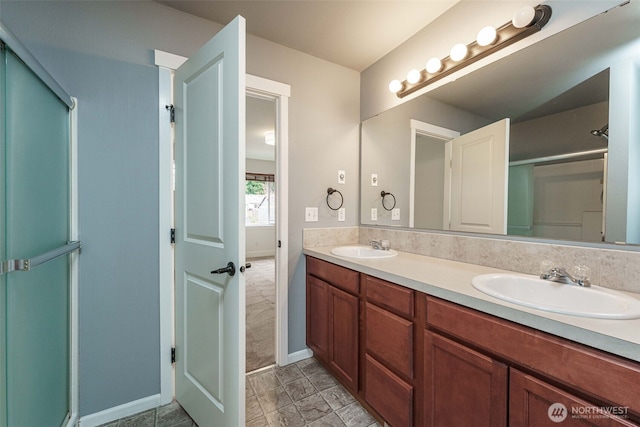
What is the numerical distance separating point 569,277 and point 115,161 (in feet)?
7.44

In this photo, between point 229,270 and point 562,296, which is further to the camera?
point 229,270

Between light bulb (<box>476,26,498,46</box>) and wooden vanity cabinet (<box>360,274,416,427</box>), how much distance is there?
138 cm

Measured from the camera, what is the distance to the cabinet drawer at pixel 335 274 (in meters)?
1.54

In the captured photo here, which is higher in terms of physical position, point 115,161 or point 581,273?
point 115,161

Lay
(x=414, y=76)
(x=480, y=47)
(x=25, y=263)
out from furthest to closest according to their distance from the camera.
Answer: (x=414, y=76)
(x=480, y=47)
(x=25, y=263)

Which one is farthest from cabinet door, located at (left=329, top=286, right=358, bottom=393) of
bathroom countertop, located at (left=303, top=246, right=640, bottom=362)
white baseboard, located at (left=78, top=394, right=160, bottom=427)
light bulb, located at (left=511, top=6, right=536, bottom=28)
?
light bulb, located at (left=511, top=6, right=536, bottom=28)

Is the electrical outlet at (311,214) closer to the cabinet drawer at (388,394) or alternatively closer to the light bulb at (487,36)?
the cabinet drawer at (388,394)

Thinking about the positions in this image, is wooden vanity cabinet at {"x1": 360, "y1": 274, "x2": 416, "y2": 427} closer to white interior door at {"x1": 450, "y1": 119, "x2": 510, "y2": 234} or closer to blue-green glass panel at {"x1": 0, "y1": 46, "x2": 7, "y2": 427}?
white interior door at {"x1": 450, "y1": 119, "x2": 510, "y2": 234}

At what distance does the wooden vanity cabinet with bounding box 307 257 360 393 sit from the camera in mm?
1559

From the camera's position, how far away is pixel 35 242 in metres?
1.02

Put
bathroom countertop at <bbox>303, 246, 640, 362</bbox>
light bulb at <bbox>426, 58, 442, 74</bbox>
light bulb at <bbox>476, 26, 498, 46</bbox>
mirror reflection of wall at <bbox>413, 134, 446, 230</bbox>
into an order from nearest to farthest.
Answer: bathroom countertop at <bbox>303, 246, 640, 362</bbox> < light bulb at <bbox>476, 26, 498, 46</bbox> < light bulb at <bbox>426, 58, 442, 74</bbox> < mirror reflection of wall at <bbox>413, 134, 446, 230</bbox>

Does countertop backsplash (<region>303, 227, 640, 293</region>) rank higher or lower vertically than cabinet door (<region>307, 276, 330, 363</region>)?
higher

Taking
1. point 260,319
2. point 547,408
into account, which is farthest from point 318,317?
point 547,408

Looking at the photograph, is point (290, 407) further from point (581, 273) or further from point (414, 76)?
point (414, 76)
